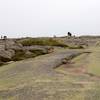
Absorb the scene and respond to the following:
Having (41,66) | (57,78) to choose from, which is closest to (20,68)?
(41,66)

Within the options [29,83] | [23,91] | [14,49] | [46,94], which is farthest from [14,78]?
[14,49]

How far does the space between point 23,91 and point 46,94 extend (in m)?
0.57

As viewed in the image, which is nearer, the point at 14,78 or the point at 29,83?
the point at 29,83

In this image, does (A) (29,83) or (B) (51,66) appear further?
(B) (51,66)

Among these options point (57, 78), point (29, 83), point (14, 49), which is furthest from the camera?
point (14, 49)

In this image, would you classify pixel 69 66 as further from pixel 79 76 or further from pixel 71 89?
pixel 71 89

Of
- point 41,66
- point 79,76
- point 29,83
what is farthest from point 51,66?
point 29,83

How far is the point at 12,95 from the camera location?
227 inches

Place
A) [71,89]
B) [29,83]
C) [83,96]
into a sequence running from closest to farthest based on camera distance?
1. [83,96]
2. [71,89]
3. [29,83]

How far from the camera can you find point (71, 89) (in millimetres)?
5957

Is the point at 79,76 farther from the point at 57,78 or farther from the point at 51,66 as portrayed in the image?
the point at 51,66

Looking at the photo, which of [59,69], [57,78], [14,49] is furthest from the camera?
[14,49]

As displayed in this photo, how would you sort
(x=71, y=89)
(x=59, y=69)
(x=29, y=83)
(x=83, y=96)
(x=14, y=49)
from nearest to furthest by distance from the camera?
1. (x=83, y=96)
2. (x=71, y=89)
3. (x=29, y=83)
4. (x=59, y=69)
5. (x=14, y=49)

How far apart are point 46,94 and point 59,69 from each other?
2.94 meters
